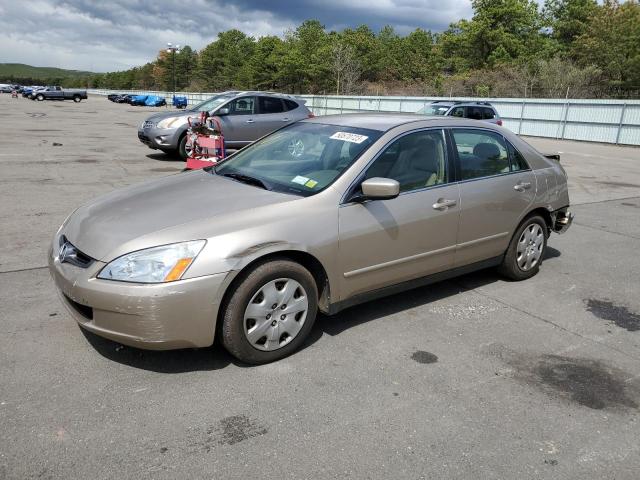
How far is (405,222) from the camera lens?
3.87m

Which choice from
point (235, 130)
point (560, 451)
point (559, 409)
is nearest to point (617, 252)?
point (559, 409)

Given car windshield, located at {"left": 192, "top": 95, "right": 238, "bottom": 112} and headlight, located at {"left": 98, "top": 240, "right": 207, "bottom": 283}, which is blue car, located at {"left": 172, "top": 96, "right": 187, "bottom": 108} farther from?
headlight, located at {"left": 98, "top": 240, "right": 207, "bottom": 283}

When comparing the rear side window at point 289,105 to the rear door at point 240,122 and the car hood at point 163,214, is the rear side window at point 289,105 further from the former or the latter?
the car hood at point 163,214

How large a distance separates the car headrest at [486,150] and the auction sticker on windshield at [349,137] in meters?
1.16

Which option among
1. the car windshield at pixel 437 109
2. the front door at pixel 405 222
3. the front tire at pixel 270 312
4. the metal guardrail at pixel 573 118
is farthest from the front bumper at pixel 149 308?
the metal guardrail at pixel 573 118

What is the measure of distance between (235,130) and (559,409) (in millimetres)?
10724

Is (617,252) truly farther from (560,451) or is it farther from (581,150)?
(581,150)

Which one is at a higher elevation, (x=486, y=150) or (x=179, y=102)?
(x=486, y=150)

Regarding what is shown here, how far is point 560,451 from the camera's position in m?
2.61

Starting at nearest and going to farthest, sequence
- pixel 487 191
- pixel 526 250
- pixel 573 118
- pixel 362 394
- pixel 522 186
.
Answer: pixel 362 394 → pixel 487 191 → pixel 522 186 → pixel 526 250 → pixel 573 118

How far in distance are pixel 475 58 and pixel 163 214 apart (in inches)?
2516

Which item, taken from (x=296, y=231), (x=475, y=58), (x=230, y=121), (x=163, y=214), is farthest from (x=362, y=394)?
(x=475, y=58)

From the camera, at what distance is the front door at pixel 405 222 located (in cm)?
363

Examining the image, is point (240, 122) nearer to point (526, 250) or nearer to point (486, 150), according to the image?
point (486, 150)
